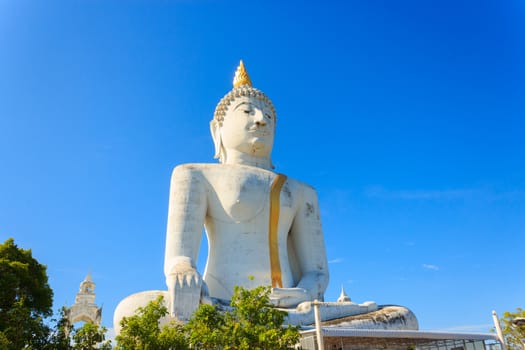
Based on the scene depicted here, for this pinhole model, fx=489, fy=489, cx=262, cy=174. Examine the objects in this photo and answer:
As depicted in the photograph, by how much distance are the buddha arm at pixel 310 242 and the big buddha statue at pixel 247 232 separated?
0.02 meters

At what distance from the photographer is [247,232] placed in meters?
10.6

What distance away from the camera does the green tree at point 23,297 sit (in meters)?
7.86

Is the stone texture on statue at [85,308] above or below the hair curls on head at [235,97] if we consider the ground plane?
below

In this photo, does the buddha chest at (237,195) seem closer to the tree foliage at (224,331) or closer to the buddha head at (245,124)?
the buddha head at (245,124)

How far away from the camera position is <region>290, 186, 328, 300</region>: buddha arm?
10827mm

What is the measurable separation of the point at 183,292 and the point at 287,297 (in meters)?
2.14

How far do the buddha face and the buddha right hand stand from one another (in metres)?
3.79

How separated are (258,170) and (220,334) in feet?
17.3

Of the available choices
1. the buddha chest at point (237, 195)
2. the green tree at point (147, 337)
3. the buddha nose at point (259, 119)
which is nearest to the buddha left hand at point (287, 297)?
the buddha chest at point (237, 195)

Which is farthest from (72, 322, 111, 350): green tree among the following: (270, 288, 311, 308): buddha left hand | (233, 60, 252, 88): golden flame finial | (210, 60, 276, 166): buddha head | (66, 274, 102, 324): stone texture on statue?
(66, 274, 102, 324): stone texture on statue

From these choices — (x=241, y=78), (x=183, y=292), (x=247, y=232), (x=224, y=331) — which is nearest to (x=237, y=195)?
(x=247, y=232)

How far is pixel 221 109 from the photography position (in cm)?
1205

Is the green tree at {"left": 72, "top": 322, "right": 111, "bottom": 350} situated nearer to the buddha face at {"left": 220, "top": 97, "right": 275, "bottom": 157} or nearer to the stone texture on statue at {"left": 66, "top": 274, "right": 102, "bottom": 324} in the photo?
the buddha face at {"left": 220, "top": 97, "right": 275, "bottom": 157}

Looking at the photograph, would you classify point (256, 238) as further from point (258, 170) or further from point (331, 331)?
point (331, 331)
